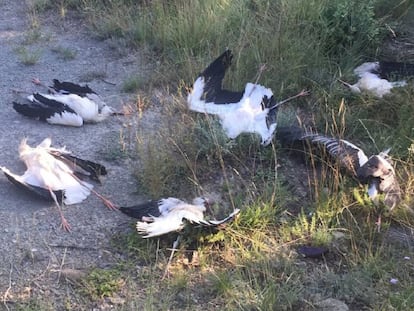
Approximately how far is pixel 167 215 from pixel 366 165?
1130 millimetres

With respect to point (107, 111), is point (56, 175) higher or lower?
higher

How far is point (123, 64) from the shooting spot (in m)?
5.41

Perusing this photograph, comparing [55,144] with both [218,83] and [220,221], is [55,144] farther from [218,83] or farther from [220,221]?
[220,221]

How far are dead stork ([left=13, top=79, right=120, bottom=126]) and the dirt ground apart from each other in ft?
0.17

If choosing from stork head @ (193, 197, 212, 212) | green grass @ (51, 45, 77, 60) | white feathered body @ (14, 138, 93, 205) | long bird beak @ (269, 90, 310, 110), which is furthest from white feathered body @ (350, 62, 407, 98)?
green grass @ (51, 45, 77, 60)

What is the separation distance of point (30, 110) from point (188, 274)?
1961 millimetres

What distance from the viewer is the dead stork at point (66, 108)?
430cm

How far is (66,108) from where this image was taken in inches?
171

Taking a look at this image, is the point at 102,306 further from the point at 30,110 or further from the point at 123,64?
the point at 123,64

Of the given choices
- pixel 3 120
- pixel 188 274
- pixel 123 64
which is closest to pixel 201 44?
pixel 123 64

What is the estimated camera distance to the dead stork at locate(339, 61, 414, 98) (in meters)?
4.36

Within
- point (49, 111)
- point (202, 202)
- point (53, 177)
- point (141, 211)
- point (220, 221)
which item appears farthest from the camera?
point (49, 111)

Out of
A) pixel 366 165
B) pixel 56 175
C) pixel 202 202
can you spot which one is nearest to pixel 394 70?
pixel 366 165

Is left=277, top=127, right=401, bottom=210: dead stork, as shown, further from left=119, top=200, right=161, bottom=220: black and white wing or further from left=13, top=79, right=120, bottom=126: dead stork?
left=13, top=79, right=120, bottom=126: dead stork
